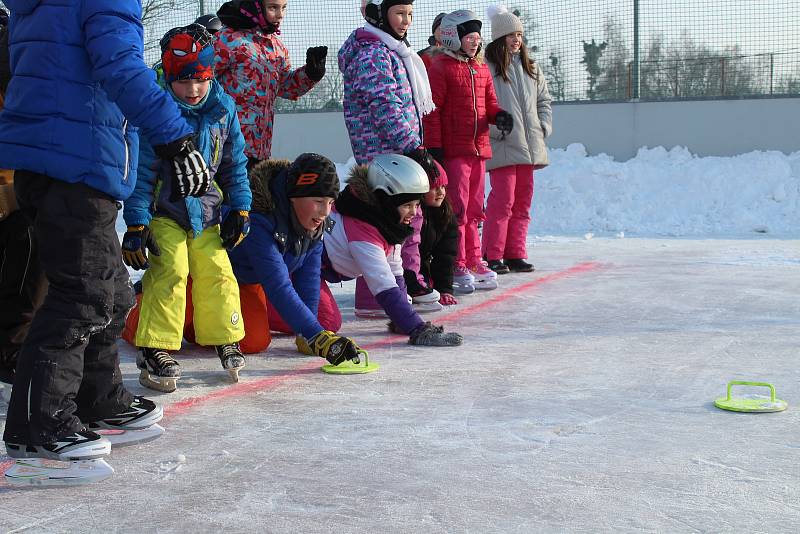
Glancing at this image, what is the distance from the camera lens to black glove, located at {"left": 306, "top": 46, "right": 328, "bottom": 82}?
5.39m

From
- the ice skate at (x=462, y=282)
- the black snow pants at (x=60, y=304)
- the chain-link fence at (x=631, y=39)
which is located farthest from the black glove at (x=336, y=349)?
the chain-link fence at (x=631, y=39)

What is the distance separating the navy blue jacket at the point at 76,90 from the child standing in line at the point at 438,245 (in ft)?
10.0

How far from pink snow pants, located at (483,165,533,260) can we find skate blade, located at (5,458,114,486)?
4.79m

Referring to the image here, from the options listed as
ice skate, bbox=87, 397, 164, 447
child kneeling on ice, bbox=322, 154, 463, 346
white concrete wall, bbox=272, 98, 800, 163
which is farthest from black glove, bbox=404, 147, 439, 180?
white concrete wall, bbox=272, 98, 800, 163

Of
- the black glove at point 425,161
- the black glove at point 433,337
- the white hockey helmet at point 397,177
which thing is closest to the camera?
the black glove at point 433,337

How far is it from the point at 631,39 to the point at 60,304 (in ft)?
36.3

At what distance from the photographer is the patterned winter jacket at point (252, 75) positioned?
524 centimetres

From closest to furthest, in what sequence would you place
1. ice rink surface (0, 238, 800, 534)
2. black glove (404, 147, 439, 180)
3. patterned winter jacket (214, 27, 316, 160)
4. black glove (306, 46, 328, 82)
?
1. ice rink surface (0, 238, 800, 534)
2. patterned winter jacket (214, 27, 316, 160)
3. black glove (306, 46, 328, 82)
4. black glove (404, 147, 439, 180)

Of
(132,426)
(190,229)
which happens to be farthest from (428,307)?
(132,426)

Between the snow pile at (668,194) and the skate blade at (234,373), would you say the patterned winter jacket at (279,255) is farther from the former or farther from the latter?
the snow pile at (668,194)

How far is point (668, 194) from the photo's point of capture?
1235cm

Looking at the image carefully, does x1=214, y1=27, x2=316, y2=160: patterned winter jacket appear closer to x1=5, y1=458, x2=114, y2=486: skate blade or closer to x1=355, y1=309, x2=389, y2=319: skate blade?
x1=355, y1=309, x2=389, y2=319: skate blade

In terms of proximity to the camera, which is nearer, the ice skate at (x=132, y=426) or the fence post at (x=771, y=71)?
the ice skate at (x=132, y=426)

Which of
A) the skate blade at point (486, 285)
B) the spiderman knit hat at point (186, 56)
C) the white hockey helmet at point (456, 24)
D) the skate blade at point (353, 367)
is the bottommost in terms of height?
the skate blade at point (486, 285)
